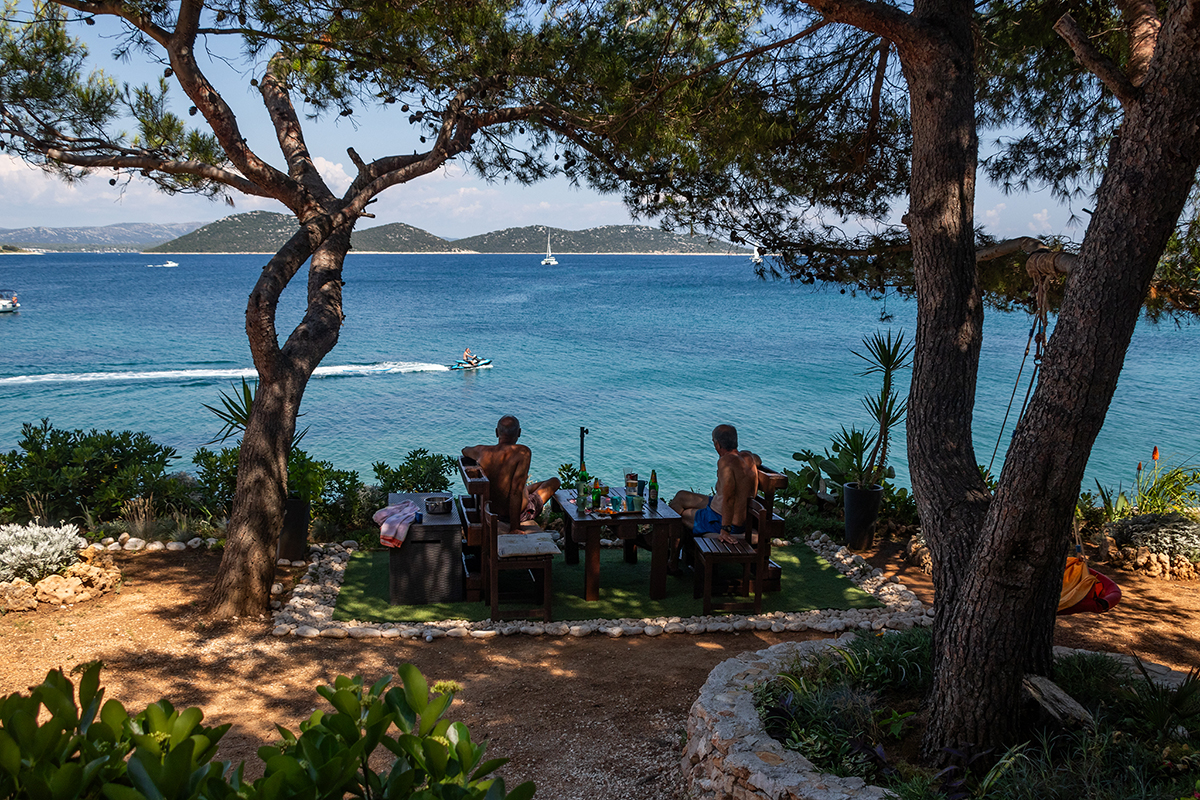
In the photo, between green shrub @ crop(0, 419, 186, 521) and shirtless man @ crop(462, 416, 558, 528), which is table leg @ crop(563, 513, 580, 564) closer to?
shirtless man @ crop(462, 416, 558, 528)

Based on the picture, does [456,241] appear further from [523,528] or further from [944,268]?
[944,268]

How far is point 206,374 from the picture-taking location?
25422 mm

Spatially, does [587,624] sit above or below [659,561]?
below

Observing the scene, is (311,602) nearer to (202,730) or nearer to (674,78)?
(674,78)

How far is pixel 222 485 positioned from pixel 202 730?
6536 millimetres

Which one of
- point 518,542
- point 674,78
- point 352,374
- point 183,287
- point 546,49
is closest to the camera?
point 674,78

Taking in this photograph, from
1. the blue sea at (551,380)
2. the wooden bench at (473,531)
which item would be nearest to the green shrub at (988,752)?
the wooden bench at (473,531)

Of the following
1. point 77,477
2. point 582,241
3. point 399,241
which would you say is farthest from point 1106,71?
point 399,241

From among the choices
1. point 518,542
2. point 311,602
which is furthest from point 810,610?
point 311,602

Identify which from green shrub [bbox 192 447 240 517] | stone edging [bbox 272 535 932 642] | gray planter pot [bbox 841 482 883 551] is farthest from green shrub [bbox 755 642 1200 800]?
green shrub [bbox 192 447 240 517]

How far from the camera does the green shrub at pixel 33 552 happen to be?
5.34 m

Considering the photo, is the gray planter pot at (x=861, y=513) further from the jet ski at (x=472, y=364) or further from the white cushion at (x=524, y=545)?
the jet ski at (x=472, y=364)

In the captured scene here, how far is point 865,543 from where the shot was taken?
23.2 ft

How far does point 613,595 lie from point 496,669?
4.76 ft
